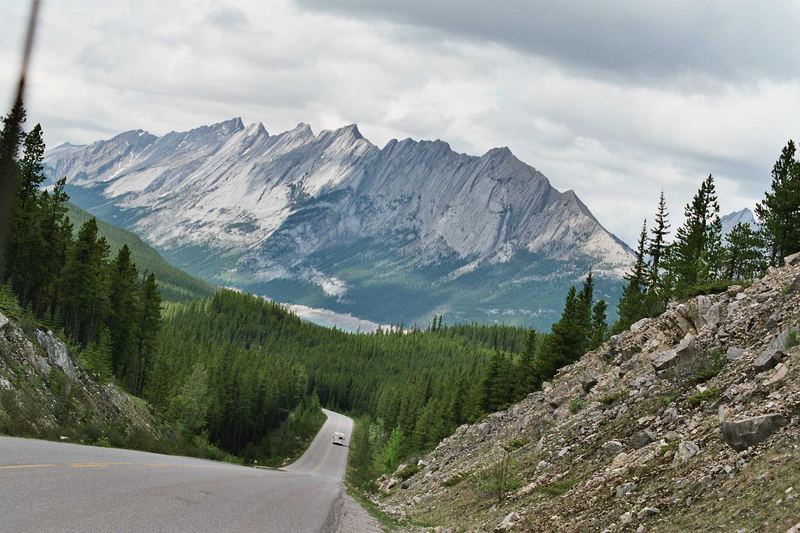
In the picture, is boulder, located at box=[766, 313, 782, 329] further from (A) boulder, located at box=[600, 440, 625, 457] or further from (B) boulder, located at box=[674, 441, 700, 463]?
(B) boulder, located at box=[674, 441, 700, 463]

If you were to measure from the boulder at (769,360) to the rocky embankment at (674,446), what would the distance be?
3 cm

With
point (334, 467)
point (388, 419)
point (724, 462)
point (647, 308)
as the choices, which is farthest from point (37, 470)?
point (388, 419)

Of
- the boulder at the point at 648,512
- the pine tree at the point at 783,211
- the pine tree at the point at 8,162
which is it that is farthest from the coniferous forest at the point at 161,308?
the pine tree at the point at 8,162

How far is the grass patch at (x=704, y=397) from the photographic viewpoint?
58.6ft

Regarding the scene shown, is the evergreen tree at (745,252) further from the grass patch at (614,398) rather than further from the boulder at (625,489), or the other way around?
the boulder at (625,489)

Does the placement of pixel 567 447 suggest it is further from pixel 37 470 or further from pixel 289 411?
pixel 289 411

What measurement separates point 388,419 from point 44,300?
87981 mm

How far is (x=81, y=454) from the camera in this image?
770 inches

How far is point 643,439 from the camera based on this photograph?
17984mm

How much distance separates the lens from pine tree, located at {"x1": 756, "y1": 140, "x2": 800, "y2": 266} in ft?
184

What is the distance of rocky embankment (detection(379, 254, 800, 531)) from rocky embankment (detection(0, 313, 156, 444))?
1413 centimetres

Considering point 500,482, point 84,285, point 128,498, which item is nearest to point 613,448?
point 500,482

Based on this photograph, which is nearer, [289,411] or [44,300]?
[44,300]

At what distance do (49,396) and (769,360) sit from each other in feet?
91.7
